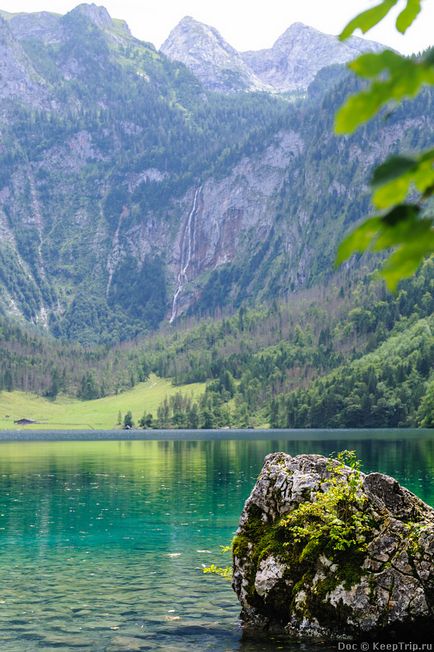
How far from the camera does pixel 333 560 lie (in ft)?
93.0

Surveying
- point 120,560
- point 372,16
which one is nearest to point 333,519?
point 120,560

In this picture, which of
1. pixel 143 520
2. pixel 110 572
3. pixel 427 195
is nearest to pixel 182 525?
pixel 143 520

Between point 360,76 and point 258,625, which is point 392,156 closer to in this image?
point 360,76

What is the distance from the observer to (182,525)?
6400 cm

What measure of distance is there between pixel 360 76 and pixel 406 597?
24.9 metres

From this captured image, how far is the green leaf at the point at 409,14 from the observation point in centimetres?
464

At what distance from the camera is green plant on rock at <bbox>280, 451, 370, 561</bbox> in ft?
92.7

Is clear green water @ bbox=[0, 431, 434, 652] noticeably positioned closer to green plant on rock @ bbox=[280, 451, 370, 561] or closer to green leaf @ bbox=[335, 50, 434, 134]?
green plant on rock @ bbox=[280, 451, 370, 561]

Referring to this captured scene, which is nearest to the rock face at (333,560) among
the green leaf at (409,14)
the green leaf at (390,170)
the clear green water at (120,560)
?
the clear green water at (120,560)

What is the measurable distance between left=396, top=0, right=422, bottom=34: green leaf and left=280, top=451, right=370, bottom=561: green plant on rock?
2485 centimetres

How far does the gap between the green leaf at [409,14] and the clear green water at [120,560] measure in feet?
84.4

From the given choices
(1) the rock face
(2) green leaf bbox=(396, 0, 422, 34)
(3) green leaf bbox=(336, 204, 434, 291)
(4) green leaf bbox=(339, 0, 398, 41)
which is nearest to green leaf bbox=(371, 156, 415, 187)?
(3) green leaf bbox=(336, 204, 434, 291)

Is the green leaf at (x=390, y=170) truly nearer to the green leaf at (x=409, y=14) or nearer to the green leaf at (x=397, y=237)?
the green leaf at (x=397, y=237)

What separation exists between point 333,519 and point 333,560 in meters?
1.36
